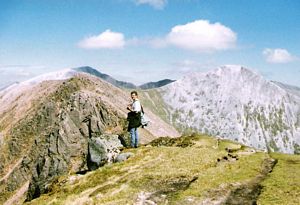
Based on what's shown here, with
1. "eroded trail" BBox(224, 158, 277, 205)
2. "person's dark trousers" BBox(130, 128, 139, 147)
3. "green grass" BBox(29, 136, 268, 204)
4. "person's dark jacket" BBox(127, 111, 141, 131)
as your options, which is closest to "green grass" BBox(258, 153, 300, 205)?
"eroded trail" BBox(224, 158, 277, 205)

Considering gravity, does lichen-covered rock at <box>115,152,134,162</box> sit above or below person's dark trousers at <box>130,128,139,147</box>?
below

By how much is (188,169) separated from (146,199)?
22.3ft

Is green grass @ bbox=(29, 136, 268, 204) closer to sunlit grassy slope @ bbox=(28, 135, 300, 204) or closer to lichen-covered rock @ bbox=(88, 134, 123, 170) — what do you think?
sunlit grassy slope @ bbox=(28, 135, 300, 204)

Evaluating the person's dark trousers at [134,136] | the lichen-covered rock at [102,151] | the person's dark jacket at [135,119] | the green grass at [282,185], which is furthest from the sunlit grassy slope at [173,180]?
the person's dark jacket at [135,119]

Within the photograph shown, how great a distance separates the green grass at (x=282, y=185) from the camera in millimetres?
24672

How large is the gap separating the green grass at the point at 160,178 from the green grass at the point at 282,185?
72.3 inches

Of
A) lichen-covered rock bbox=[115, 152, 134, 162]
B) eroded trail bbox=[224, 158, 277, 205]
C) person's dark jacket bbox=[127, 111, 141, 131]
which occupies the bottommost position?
lichen-covered rock bbox=[115, 152, 134, 162]

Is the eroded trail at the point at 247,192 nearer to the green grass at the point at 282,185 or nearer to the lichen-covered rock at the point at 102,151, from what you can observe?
the green grass at the point at 282,185

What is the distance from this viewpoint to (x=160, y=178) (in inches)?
1310

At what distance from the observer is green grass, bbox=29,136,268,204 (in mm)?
29688

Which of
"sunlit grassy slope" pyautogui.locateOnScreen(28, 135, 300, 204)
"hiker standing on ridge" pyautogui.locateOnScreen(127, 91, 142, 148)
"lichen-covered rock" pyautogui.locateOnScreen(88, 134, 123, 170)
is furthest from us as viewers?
"lichen-covered rock" pyautogui.locateOnScreen(88, 134, 123, 170)

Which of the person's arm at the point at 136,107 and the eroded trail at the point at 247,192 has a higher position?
the person's arm at the point at 136,107

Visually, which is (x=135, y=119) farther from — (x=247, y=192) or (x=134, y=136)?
(x=247, y=192)

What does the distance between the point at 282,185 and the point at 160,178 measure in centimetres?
1016
